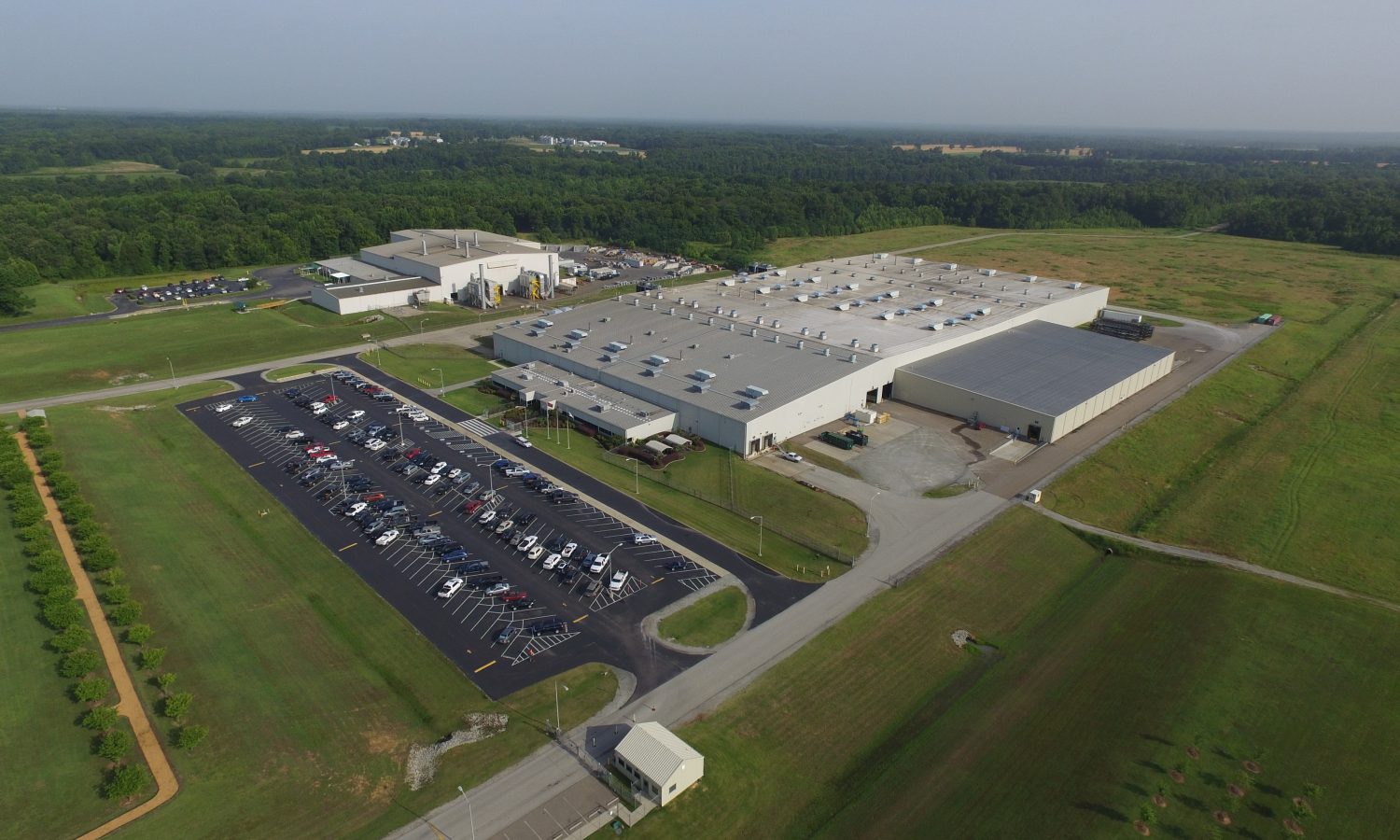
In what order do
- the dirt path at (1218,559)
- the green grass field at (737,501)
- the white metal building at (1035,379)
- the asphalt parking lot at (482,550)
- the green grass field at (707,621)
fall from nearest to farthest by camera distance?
the asphalt parking lot at (482,550)
the green grass field at (707,621)
the dirt path at (1218,559)
the green grass field at (737,501)
the white metal building at (1035,379)

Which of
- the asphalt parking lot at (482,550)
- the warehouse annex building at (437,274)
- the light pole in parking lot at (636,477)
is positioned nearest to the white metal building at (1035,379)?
the light pole in parking lot at (636,477)

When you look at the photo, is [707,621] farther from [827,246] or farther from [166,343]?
[827,246]

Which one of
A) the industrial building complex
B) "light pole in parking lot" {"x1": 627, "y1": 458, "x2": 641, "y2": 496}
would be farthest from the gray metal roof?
"light pole in parking lot" {"x1": 627, "y1": 458, "x2": 641, "y2": 496}

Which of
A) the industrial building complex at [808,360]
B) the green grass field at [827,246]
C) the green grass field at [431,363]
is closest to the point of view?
the industrial building complex at [808,360]

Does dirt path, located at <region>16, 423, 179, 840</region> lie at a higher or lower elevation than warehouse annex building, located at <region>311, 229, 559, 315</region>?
lower

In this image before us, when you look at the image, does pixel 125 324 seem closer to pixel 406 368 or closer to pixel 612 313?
pixel 406 368

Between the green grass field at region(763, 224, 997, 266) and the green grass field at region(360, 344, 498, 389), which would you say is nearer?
the green grass field at region(360, 344, 498, 389)

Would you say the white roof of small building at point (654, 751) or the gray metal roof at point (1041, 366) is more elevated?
the gray metal roof at point (1041, 366)

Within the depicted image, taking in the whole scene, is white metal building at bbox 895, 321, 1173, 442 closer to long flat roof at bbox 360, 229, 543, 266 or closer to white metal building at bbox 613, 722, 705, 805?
white metal building at bbox 613, 722, 705, 805

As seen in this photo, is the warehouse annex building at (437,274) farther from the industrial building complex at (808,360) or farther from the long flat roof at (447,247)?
the industrial building complex at (808,360)
